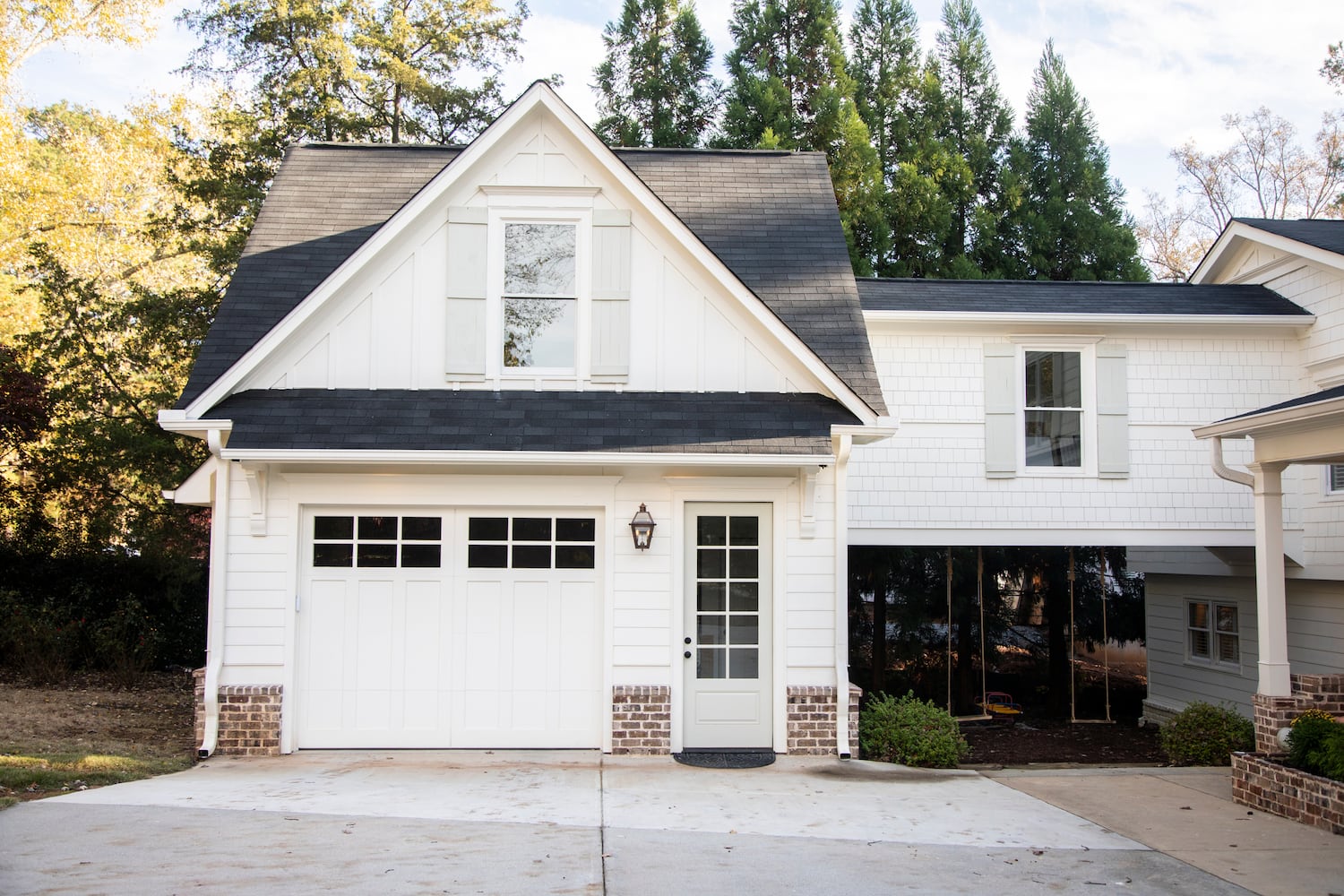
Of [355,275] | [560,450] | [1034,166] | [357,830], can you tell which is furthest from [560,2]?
[357,830]

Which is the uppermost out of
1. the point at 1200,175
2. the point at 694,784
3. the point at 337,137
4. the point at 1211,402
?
the point at 1200,175

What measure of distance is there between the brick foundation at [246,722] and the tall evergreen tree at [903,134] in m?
14.5

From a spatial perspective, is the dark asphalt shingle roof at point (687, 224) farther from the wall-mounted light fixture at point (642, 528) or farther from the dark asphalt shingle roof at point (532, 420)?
the wall-mounted light fixture at point (642, 528)

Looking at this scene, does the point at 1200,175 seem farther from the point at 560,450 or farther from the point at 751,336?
the point at 560,450

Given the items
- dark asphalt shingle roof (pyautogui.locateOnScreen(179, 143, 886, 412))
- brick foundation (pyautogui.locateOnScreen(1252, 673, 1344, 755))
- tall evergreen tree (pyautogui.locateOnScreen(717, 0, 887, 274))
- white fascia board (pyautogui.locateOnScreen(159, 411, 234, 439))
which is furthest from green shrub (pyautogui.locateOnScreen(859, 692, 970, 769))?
tall evergreen tree (pyautogui.locateOnScreen(717, 0, 887, 274))

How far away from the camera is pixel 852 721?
9672mm

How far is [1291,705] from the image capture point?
8.95m

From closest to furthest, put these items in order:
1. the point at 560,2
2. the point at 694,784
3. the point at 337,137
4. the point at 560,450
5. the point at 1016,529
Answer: the point at 694,784, the point at 560,450, the point at 1016,529, the point at 337,137, the point at 560,2

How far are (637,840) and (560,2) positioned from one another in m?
18.8

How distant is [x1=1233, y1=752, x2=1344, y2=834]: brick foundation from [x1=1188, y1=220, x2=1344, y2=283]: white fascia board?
630cm

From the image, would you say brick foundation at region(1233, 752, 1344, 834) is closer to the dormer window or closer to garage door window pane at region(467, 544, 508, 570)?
garage door window pane at region(467, 544, 508, 570)

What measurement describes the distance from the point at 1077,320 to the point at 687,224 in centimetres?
476

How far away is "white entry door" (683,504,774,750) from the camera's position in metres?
9.84

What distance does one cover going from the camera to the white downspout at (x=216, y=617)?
940 centimetres
